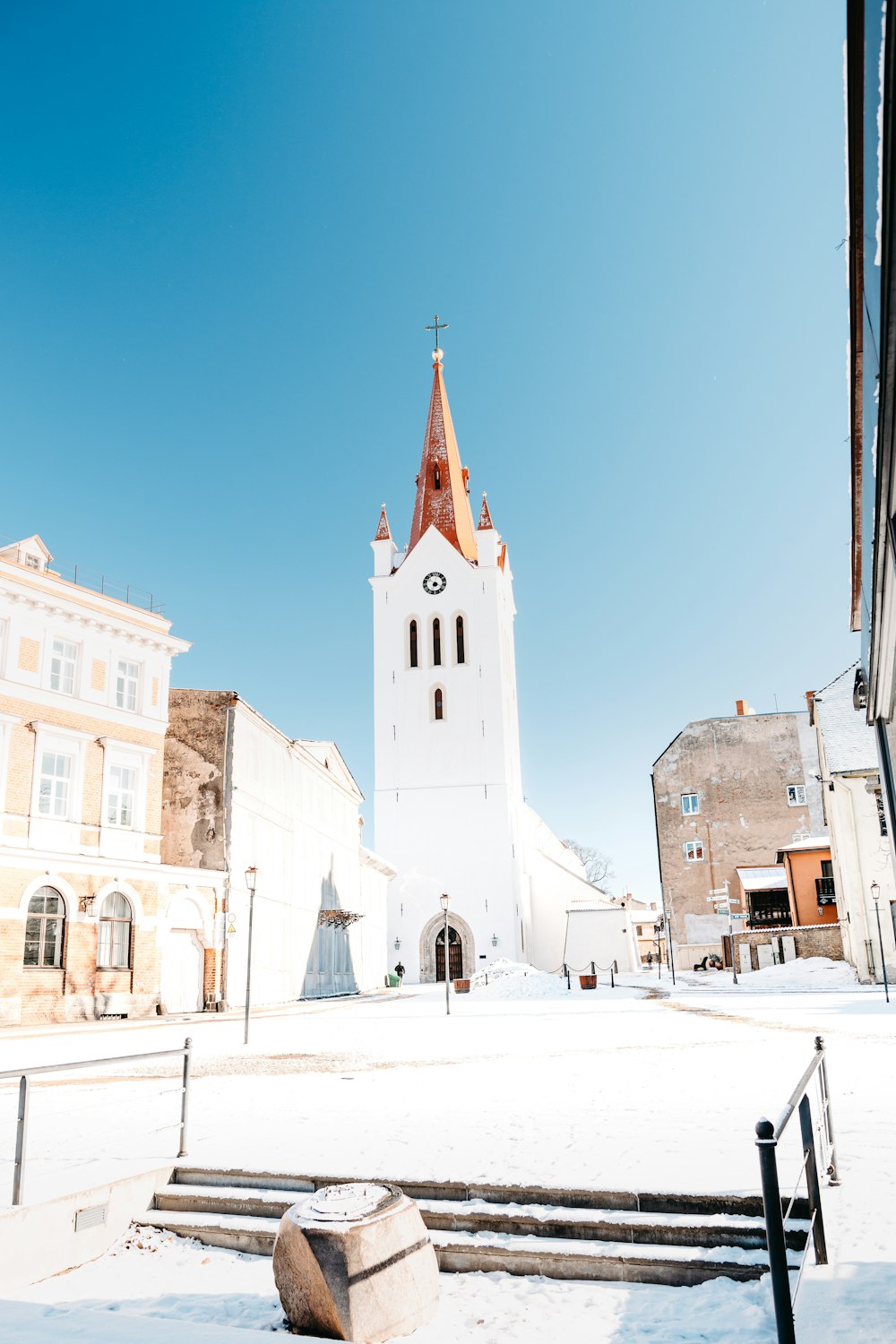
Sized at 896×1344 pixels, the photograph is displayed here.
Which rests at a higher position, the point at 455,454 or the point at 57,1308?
the point at 455,454

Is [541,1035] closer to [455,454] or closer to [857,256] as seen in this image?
[857,256]

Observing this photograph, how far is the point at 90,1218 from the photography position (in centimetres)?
629

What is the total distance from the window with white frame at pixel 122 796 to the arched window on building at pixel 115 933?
2081mm

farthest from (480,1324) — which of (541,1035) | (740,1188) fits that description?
(541,1035)

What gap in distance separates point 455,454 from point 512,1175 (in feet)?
200

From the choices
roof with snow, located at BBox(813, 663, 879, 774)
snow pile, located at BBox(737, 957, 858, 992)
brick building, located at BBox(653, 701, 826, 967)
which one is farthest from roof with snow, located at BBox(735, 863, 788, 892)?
roof with snow, located at BBox(813, 663, 879, 774)

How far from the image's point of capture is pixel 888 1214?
219 inches

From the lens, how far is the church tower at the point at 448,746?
53562 millimetres

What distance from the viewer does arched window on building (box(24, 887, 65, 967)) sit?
22984 mm

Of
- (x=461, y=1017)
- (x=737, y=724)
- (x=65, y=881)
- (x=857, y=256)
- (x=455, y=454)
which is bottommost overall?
(x=461, y=1017)

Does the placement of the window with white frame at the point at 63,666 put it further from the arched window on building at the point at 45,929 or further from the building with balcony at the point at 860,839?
the building with balcony at the point at 860,839

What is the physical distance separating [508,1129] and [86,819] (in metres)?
20.0

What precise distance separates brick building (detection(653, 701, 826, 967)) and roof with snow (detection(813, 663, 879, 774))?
20.3 metres

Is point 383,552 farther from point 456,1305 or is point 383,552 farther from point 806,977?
point 456,1305
